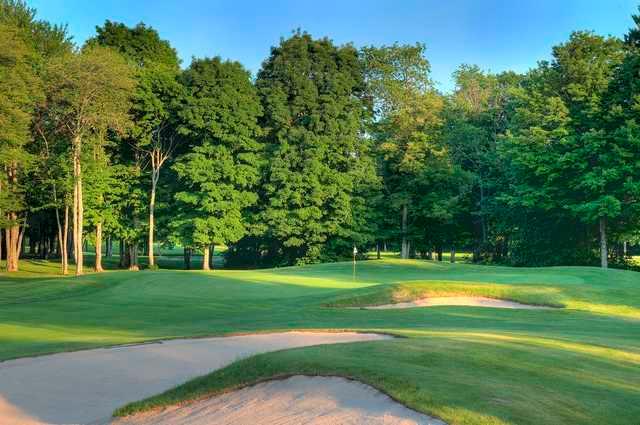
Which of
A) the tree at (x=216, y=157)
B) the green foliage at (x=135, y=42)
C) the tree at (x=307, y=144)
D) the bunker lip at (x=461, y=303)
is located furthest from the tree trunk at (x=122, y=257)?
the bunker lip at (x=461, y=303)

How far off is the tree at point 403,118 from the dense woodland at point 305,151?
0.55ft

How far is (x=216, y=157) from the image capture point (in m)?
54.6

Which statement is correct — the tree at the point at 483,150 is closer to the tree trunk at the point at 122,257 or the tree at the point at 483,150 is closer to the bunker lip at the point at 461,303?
the tree trunk at the point at 122,257

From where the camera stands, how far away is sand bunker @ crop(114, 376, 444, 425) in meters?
6.70

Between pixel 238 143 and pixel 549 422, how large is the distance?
166 feet

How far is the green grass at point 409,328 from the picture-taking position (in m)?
7.34

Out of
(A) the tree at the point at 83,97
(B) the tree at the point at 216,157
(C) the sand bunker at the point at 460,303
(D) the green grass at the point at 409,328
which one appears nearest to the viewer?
(D) the green grass at the point at 409,328

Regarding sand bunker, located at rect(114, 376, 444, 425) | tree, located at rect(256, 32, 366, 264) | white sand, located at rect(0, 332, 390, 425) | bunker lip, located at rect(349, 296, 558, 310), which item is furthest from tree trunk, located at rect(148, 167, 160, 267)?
sand bunker, located at rect(114, 376, 444, 425)

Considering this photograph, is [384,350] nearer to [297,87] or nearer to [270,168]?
[270,168]

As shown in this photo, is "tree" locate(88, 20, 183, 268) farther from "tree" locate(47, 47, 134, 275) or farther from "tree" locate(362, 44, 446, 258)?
"tree" locate(362, 44, 446, 258)

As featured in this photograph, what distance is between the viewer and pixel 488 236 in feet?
227

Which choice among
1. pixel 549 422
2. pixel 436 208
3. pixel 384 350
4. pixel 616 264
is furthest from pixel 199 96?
pixel 549 422

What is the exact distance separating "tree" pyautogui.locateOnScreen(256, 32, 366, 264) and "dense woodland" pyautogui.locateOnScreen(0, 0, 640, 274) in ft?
0.58

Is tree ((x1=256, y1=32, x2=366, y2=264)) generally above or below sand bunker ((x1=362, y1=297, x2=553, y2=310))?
above
